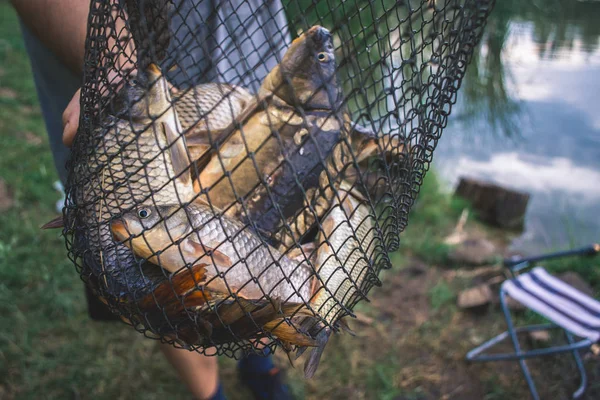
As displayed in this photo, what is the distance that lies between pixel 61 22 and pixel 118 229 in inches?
27.6

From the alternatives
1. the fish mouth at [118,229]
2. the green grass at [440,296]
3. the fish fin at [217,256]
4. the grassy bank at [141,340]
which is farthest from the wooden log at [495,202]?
the fish mouth at [118,229]

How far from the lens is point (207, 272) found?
3.34ft

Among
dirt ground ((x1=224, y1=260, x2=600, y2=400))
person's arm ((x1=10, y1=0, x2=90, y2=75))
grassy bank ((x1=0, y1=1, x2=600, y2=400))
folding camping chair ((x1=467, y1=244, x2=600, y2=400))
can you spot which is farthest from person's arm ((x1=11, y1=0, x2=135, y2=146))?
folding camping chair ((x1=467, y1=244, x2=600, y2=400))

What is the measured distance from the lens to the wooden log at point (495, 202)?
202 inches

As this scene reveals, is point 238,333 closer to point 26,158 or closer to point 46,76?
point 46,76

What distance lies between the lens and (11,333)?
8.27ft

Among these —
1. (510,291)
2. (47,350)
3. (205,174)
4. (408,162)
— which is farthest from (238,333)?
(510,291)

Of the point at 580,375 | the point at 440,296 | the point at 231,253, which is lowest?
the point at 580,375

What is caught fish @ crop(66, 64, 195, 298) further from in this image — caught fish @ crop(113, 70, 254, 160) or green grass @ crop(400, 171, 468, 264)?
green grass @ crop(400, 171, 468, 264)

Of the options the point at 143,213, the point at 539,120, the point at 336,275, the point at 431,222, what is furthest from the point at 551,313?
the point at 539,120

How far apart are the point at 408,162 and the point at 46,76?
1333 millimetres

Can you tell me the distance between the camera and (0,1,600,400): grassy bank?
7.99 ft

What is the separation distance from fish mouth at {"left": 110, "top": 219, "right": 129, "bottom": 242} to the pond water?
162 inches

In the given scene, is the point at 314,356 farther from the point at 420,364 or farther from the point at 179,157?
the point at 420,364
